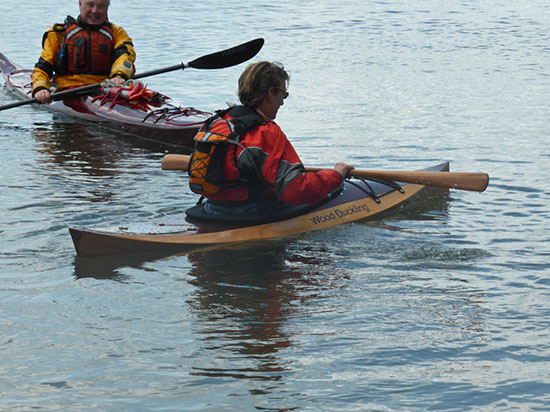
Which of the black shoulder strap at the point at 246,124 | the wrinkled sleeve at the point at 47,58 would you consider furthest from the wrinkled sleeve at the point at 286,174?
the wrinkled sleeve at the point at 47,58

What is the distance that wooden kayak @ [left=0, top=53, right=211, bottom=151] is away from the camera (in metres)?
7.99

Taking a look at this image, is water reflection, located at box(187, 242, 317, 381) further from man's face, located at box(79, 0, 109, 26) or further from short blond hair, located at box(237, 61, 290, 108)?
man's face, located at box(79, 0, 109, 26)

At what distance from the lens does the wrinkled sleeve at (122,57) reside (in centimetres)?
857

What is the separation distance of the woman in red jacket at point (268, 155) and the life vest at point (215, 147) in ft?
0.10

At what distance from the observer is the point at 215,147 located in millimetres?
4766

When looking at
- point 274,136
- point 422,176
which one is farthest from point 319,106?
point 274,136

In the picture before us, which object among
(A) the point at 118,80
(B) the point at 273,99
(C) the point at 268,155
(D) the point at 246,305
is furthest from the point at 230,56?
(D) the point at 246,305

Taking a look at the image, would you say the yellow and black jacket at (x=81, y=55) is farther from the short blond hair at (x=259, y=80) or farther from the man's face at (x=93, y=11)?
the short blond hair at (x=259, y=80)

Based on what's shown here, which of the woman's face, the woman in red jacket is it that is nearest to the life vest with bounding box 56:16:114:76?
the woman in red jacket

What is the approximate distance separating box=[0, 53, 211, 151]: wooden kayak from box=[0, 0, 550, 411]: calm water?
19 centimetres

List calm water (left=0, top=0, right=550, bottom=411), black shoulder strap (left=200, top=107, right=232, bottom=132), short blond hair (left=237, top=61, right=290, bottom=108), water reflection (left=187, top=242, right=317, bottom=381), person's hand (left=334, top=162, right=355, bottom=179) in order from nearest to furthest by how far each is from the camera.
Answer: calm water (left=0, top=0, right=550, bottom=411)
water reflection (left=187, top=242, right=317, bottom=381)
short blond hair (left=237, top=61, right=290, bottom=108)
black shoulder strap (left=200, top=107, right=232, bottom=132)
person's hand (left=334, top=162, right=355, bottom=179)

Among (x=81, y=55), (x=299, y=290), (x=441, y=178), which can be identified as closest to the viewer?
(x=299, y=290)

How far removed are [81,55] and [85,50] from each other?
84 millimetres

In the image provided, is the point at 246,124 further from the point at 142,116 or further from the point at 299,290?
the point at 142,116
